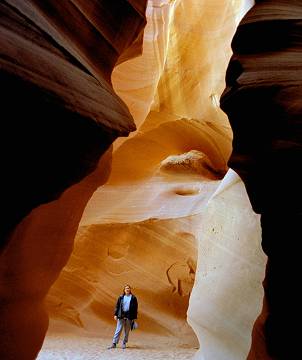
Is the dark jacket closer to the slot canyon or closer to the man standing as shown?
the man standing

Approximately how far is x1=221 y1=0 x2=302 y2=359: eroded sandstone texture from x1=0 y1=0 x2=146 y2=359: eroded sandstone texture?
92cm

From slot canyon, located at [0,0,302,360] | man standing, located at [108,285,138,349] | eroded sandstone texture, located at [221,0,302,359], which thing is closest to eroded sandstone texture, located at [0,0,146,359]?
slot canyon, located at [0,0,302,360]

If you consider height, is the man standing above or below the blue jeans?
above

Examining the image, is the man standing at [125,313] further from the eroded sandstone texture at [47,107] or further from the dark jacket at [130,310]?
the eroded sandstone texture at [47,107]

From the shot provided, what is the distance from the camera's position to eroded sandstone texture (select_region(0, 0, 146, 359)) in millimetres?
2217

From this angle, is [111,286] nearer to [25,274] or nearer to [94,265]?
[94,265]

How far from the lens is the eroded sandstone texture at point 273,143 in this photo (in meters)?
2.87

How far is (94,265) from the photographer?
8.41 meters

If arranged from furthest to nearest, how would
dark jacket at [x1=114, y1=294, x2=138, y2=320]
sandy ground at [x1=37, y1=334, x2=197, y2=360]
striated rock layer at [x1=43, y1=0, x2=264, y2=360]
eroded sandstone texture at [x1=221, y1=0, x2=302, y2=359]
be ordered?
striated rock layer at [x1=43, y1=0, x2=264, y2=360] → dark jacket at [x1=114, y1=294, x2=138, y2=320] → sandy ground at [x1=37, y1=334, x2=197, y2=360] → eroded sandstone texture at [x1=221, y1=0, x2=302, y2=359]

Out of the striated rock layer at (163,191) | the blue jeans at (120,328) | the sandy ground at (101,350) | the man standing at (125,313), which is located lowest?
the sandy ground at (101,350)

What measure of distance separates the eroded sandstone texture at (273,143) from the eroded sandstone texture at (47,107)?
3.01 ft

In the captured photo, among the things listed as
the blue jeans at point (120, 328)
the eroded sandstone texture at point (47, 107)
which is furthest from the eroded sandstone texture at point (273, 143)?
the blue jeans at point (120, 328)

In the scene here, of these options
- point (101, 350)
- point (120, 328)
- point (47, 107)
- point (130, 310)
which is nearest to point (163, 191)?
point (130, 310)

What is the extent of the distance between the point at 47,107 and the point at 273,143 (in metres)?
1.53
